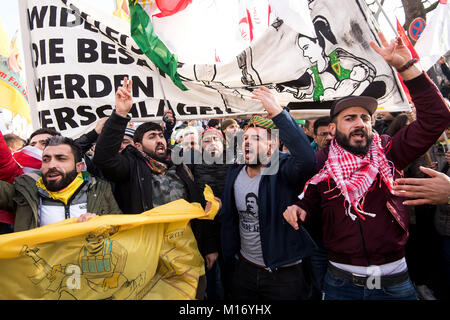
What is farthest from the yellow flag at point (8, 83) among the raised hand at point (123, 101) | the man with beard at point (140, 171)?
the raised hand at point (123, 101)

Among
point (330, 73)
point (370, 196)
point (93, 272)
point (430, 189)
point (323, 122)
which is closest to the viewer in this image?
point (430, 189)

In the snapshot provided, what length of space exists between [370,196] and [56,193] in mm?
2217

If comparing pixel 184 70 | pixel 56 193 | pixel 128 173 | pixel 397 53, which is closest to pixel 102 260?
pixel 56 193

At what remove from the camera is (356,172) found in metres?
1.89

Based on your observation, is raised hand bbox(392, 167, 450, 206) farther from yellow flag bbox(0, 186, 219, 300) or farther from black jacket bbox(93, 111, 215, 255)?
black jacket bbox(93, 111, 215, 255)

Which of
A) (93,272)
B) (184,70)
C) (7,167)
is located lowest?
(93,272)

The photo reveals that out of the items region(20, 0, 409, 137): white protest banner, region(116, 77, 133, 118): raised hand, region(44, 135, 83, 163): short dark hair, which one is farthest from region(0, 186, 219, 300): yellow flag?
region(20, 0, 409, 137): white protest banner

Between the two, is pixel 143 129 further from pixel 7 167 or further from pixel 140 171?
pixel 7 167

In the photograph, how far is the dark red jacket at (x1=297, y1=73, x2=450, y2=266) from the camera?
1678mm

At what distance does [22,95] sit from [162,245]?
11.0 ft

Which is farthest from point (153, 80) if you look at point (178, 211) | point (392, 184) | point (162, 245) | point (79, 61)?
point (392, 184)

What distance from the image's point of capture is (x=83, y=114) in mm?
2836

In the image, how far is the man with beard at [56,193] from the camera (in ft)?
6.28
